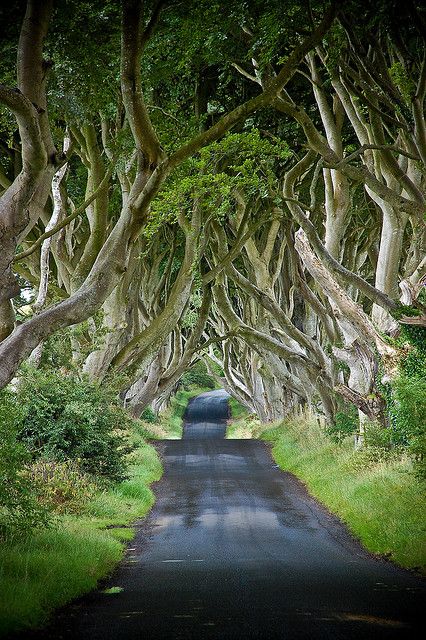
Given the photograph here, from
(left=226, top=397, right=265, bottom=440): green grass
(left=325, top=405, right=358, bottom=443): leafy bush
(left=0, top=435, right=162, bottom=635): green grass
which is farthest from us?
(left=226, top=397, right=265, bottom=440): green grass

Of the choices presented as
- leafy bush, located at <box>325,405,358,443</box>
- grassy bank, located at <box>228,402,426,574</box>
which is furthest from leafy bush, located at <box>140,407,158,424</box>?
leafy bush, located at <box>325,405,358,443</box>

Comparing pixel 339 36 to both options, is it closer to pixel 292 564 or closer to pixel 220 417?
pixel 292 564

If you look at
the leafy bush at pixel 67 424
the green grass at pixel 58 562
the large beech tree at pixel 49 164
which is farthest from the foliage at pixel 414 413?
the leafy bush at pixel 67 424

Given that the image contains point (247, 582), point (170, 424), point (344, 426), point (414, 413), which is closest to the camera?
point (247, 582)

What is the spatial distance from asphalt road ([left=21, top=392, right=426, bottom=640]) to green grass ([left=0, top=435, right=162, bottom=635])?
0.21 meters

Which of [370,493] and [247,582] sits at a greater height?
[370,493]

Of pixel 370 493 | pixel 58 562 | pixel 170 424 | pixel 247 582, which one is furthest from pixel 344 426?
pixel 170 424

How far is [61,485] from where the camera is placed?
11.9 meters

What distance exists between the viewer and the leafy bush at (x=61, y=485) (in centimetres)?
1134

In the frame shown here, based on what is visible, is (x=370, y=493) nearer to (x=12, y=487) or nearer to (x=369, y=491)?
(x=369, y=491)

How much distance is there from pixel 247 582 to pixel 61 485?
4.96 meters

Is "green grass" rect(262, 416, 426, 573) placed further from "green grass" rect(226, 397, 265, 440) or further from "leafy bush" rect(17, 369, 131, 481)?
"green grass" rect(226, 397, 265, 440)

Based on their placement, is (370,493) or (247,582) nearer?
(247,582)

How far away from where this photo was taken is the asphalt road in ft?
19.9
